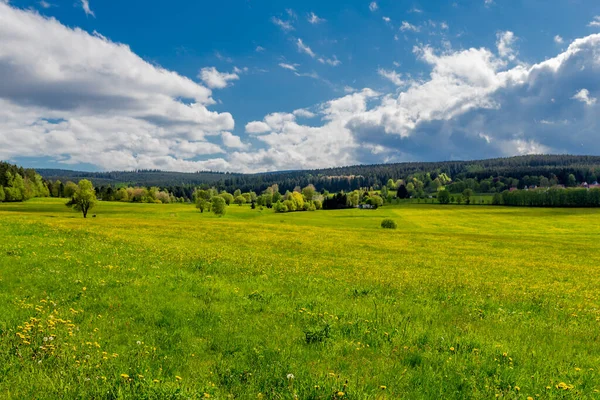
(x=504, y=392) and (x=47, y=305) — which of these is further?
(x=47, y=305)

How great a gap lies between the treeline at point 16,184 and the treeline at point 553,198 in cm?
23701

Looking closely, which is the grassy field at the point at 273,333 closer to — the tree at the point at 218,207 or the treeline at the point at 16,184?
the tree at the point at 218,207

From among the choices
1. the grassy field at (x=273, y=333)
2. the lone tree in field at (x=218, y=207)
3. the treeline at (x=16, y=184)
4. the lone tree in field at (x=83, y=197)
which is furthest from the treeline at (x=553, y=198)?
the treeline at (x=16, y=184)

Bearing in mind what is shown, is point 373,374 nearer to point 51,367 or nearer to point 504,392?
point 504,392

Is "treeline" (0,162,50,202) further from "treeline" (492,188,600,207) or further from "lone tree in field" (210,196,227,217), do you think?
"treeline" (492,188,600,207)

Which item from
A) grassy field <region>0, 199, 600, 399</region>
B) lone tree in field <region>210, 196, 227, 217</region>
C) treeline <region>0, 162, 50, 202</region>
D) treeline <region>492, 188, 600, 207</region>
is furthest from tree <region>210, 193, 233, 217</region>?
treeline <region>492, 188, 600, 207</region>

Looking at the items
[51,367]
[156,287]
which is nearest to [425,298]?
[156,287]

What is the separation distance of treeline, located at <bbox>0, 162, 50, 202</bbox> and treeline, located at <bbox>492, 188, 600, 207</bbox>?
237 meters

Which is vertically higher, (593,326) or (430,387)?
(430,387)

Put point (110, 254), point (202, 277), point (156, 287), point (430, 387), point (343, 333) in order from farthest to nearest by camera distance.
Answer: point (110, 254)
point (202, 277)
point (156, 287)
point (343, 333)
point (430, 387)

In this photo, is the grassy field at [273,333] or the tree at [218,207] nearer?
the grassy field at [273,333]

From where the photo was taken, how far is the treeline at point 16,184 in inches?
5920

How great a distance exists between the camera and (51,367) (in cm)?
692

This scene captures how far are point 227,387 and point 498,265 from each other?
27927mm
